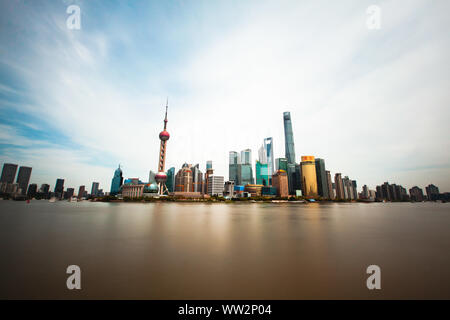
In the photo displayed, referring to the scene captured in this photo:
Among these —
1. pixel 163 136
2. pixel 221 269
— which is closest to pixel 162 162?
pixel 163 136

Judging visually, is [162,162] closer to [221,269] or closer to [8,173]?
[8,173]

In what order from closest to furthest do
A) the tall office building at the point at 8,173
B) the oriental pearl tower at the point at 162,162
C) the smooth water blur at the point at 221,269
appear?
the smooth water blur at the point at 221,269, the tall office building at the point at 8,173, the oriental pearl tower at the point at 162,162

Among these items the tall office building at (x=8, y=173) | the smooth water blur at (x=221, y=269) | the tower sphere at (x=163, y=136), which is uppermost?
the tower sphere at (x=163, y=136)

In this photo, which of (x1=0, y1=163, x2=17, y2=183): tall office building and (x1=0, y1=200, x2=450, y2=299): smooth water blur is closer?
(x1=0, y1=200, x2=450, y2=299): smooth water blur

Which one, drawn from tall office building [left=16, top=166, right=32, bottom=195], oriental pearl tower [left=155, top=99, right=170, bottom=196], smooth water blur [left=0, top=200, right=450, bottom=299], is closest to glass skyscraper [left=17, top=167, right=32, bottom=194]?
tall office building [left=16, top=166, right=32, bottom=195]

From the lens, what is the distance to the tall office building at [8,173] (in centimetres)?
16125

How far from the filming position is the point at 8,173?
16275cm

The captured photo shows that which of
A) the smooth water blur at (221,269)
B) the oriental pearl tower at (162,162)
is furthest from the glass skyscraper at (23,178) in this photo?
the smooth water blur at (221,269)

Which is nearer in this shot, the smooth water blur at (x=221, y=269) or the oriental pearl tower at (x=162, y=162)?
the smooth water blur at (x=221, y=269)

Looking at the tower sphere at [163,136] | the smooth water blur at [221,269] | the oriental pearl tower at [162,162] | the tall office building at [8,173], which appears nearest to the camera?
the smooth water blur at [221,269]

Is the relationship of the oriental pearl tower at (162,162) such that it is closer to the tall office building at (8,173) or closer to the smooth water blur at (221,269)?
the tall office building at (8,173)

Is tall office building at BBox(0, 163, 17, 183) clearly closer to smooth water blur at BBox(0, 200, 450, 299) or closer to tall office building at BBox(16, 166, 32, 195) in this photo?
tall office building at BBox(16, 166, 32, 195)

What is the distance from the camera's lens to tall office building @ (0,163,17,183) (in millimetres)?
161250
